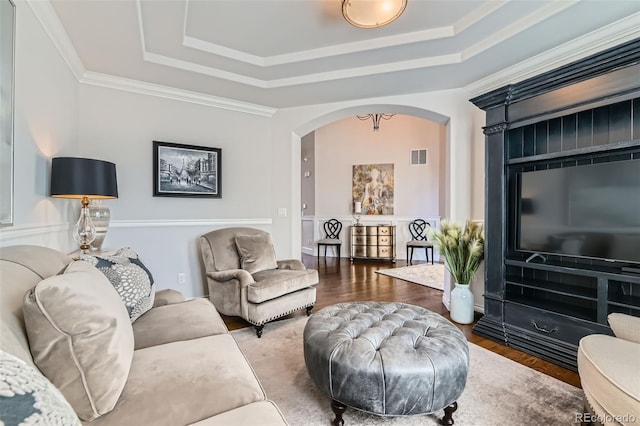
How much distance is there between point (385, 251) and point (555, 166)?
4332 millimetres

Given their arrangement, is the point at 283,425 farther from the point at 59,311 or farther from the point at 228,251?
the point at 228,251

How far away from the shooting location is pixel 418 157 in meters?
6.78

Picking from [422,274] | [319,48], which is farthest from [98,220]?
[422,274]

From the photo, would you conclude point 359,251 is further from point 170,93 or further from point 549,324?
point 170,93

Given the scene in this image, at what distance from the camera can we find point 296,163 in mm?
4133

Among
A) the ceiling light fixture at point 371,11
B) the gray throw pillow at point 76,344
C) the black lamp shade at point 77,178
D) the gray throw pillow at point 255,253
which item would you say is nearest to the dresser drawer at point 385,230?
the gray throw pillow at point 255,253

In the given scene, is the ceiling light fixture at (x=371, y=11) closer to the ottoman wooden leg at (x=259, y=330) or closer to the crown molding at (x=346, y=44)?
the crown molding at (x=346, y=44)

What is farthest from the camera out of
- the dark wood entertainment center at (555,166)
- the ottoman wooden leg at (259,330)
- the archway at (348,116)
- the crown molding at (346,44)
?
the archway at (348,116)

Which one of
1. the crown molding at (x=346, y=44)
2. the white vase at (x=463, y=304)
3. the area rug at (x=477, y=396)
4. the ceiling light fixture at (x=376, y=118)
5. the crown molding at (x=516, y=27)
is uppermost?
the ceiling light fixture at (x=376, y=118)

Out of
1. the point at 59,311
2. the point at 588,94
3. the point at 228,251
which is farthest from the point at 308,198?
the point at 59,311

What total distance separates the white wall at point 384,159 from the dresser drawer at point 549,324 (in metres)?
4.37

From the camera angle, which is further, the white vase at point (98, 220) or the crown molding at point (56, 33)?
the white vase at point (98, 220)

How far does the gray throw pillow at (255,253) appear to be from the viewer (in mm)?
3143

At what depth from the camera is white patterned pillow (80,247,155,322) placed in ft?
5.47
